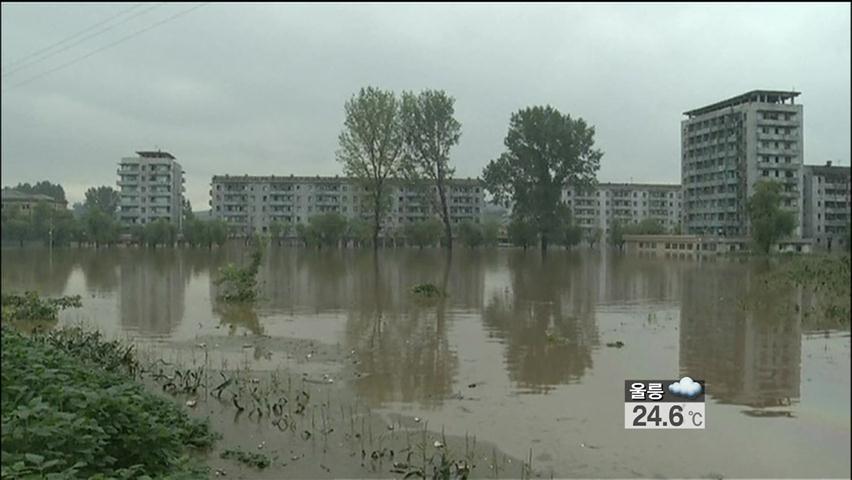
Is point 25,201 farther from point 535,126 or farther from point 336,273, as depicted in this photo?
point 535,126

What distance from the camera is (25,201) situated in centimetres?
307

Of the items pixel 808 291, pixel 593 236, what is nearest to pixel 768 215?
pixel 808 291

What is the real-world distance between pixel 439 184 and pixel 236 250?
28497mm

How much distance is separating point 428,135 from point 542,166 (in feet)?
35.8

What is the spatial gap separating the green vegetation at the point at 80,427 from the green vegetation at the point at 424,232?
50.0 metres

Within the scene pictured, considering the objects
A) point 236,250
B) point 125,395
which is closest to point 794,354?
point 125,395

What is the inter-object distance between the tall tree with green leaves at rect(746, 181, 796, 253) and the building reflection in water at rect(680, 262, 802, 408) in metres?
0.81

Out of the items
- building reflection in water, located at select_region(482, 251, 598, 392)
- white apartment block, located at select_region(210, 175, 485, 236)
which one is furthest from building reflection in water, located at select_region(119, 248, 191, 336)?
building reflection in water, located at select_region(482, 251, 598, 392)

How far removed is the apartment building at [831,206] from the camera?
11.8 feet

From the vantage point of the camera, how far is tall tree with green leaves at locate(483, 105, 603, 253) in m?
41.6

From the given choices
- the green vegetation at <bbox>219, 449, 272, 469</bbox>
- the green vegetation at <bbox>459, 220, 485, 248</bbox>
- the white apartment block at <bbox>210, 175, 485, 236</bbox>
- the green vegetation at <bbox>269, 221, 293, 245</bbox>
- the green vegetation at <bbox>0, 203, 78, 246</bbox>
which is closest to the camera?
the green vegetation at <bbox>0, 203, 78, 246</bbox>

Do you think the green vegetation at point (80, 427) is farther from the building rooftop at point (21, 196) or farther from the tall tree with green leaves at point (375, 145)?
the tall tree with green leaves at point (375, 145)
